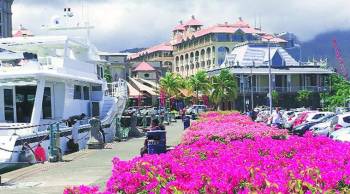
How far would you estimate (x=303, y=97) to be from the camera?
3728 inches

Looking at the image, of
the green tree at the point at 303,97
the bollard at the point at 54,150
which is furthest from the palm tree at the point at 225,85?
the bollard at the point at 54,150

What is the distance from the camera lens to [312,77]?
322ft

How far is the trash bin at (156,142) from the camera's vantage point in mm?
15039

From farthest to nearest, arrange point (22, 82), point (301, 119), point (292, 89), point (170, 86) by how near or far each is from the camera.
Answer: point (170, 86), point (292, 89), point (301, 119), point (22, 82)

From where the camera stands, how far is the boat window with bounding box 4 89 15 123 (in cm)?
2533

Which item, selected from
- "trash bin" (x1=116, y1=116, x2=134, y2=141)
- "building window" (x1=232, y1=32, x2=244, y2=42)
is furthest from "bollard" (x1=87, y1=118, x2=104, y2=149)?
"building window" (x1=232, y1=32, x2=244, y2=42)

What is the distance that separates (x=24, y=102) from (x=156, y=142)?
1157 centimetres

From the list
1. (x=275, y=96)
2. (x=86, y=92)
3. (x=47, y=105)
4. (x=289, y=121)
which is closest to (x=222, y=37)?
(x=275, y=96)

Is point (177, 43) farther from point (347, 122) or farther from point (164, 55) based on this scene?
point (347, 122)

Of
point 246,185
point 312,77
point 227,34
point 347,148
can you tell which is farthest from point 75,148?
point 227,34

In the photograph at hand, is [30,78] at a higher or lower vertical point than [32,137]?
higher

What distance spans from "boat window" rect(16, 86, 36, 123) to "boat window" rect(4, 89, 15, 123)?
25 centimetres

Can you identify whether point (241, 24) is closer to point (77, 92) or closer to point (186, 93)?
point (186, 93)

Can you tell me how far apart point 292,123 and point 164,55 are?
120603 mm
